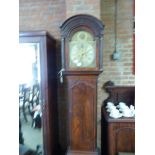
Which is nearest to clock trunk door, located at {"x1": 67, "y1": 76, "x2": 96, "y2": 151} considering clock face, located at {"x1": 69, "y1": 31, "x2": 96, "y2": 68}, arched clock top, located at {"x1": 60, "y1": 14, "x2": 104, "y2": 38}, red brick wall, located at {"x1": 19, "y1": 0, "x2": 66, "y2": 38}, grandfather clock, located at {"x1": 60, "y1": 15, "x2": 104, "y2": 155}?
grandfather clock, located at {"x1": 60, "y1": 15, "x2": 104, "y2": 155}

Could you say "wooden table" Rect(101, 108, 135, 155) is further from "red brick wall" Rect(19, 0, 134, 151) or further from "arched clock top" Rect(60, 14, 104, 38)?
"arched clock top" Rect(60, 14, 104, 38)

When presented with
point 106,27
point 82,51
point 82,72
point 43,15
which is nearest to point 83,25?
point 82,51

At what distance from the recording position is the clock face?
2.09 m

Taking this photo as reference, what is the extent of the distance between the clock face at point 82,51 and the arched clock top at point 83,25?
0.18 feet

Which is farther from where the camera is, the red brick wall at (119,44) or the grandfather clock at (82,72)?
the red brick wall at (119,44)

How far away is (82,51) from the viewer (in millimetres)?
2115

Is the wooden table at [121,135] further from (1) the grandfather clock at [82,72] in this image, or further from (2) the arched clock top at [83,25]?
(2) the arched clock top at [83,25]

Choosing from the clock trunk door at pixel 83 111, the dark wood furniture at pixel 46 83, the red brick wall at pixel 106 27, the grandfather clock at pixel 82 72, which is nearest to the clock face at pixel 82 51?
the grandfather clock at pixel 82 72

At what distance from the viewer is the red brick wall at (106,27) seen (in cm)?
262

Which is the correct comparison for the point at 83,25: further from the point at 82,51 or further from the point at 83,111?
the point at 83,111

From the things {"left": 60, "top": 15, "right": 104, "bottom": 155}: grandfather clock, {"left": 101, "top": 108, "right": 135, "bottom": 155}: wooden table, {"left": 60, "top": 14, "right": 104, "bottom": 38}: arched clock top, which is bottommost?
{"left": 101, "top": 108, "right": 135, "bottom": 155}: wooden table
